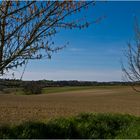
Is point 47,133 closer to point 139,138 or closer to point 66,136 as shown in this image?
point 66,136

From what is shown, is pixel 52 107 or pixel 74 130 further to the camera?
pixel 52 107

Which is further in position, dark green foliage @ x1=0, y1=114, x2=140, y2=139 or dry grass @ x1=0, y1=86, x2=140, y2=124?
dry grass @ x1=0, y1=86, x2=140, y2=124

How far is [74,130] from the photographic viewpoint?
10.5 m

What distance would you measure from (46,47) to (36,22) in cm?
53

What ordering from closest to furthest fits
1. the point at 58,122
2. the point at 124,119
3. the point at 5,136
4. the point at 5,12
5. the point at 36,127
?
the point at 5,12 < the point at 5,136 < the point at 36,127 < the point at 58,122 < the point at 124,119

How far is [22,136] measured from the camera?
8906mm

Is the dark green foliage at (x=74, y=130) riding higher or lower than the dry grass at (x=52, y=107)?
higher

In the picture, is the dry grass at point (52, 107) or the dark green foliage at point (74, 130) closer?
the dark green foliage at point (74, 130)

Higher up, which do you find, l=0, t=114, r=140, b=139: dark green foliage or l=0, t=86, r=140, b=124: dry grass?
l=0, t=114, r=140, b=139: dark green foliage

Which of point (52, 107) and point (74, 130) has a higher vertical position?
point (74, 130)

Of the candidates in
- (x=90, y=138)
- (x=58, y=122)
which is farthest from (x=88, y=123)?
(x=90, y=138)

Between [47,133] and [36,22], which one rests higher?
[36,22]

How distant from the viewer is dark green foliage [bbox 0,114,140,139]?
9309 mm

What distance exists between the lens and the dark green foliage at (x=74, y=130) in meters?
9.31
